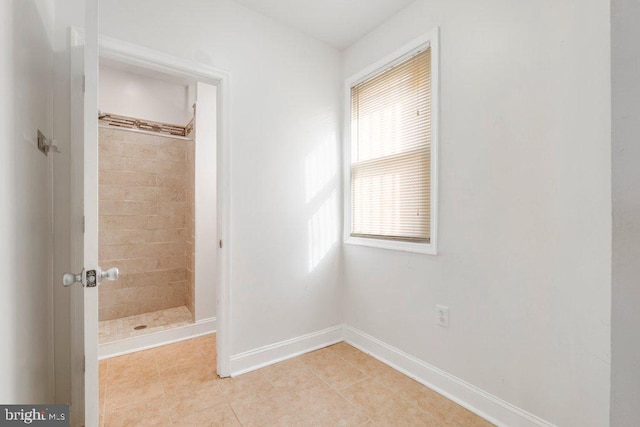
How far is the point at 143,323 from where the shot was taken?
2916 mm

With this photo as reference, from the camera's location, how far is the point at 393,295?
2227 mm

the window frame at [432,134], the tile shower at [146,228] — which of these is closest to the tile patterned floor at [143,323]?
the tile shower at [146,228]

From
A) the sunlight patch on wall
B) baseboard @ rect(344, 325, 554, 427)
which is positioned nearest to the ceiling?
the sunlight patch on wall

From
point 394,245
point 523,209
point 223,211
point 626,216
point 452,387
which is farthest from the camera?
point 394,245

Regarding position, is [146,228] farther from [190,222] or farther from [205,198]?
[205,198]

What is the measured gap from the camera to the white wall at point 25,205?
903 millimetres

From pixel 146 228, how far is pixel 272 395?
2323 millimetres

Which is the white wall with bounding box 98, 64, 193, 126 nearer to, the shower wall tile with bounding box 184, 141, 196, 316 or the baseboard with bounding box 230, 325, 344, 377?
the shower wall tile with bounding box 184, 141, 196, 316

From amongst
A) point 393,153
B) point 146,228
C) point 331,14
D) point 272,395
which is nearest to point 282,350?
point 272,395

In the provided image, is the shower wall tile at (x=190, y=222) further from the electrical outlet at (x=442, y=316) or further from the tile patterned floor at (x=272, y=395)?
the electrical outlet at (x=442, y=316)

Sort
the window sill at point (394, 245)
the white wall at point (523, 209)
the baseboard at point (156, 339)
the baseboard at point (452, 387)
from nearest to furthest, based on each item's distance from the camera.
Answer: the white wall at point (523, 209)
the baseboard at point (452, 387)
the window sill at point (394, 245)
the baseboard at point (156, 339)

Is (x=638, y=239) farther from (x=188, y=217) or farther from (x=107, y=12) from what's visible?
(x=188, y=217)

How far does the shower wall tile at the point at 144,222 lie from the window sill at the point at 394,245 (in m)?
1.78

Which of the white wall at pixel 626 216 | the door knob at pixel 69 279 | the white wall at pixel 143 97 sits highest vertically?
the white wall at pixel 143 97
